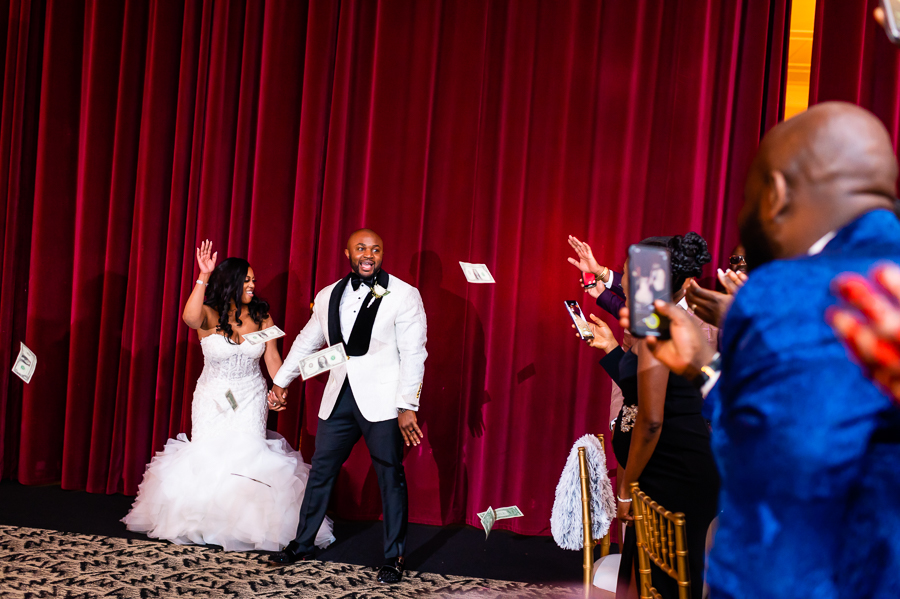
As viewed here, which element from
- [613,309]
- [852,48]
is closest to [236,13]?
[613,309]

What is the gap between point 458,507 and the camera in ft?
12.9

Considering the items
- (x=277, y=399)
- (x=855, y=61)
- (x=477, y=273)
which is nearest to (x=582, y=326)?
(x=477, y=273)

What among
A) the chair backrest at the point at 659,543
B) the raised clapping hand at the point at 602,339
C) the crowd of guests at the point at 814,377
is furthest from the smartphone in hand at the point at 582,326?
the crowd of guests at the point at 814,377

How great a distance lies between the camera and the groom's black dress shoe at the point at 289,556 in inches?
122

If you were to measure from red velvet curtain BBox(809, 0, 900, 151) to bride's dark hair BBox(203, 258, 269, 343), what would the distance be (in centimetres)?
339

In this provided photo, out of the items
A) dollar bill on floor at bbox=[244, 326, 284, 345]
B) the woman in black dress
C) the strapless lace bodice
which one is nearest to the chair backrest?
the woman in black dress

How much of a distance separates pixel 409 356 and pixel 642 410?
Result: 1.58 meters

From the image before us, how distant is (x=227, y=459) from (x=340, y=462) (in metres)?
0.67

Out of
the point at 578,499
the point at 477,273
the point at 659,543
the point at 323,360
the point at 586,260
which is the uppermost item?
the point at 586,260

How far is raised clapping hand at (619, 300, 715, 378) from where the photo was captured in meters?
0.96

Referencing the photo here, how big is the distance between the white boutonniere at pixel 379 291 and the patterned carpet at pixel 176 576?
136cm

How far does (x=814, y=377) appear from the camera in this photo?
69 cm

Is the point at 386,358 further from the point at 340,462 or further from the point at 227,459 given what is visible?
Result: the point at 227,459

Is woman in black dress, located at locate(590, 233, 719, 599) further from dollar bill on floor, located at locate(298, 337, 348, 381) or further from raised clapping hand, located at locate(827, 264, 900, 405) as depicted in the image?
dollar bill on floor, located at locate(298, 337, 348, 381)
